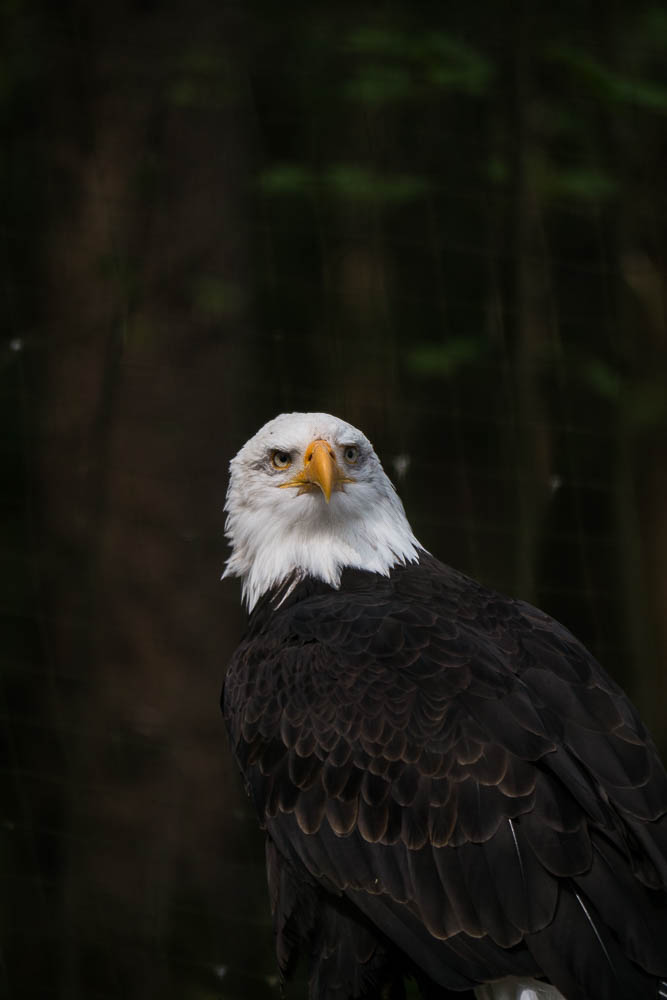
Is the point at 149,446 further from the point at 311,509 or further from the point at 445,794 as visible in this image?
the point at 445,794

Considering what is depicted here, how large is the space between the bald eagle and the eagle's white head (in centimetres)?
3

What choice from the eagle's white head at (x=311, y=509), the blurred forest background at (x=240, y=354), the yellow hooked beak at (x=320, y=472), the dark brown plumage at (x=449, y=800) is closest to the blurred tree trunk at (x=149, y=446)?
the blurred forest background at (x=240, y=354)

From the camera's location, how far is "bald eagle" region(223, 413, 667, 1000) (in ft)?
8.66

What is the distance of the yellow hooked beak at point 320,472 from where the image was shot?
324 centimetres

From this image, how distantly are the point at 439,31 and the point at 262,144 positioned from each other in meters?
0.76

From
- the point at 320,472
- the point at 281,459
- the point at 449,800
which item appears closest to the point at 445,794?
the point at 449,800

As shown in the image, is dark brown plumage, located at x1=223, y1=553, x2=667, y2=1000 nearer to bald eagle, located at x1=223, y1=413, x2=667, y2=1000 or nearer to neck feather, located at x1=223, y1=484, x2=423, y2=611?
bald eagle, located at x1=223, y1=413, x2=667, y2=1000

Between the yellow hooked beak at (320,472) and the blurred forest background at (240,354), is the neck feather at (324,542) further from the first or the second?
the blurred forest background at (240,354)

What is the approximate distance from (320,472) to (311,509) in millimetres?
203

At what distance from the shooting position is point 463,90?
4.64 meters

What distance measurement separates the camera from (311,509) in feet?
11.2

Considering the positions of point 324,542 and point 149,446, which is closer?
point 324,542

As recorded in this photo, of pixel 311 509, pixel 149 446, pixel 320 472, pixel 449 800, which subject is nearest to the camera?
pixel 449 800

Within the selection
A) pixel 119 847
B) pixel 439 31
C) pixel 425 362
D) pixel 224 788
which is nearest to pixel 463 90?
pixel 439 31
